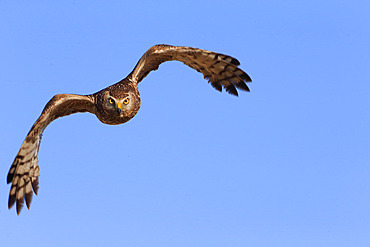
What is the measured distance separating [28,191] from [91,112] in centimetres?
218

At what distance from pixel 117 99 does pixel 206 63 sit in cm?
199

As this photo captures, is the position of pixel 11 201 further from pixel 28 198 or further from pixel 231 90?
pixel 231 90

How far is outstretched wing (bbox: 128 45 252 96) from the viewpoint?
12791 millimetres

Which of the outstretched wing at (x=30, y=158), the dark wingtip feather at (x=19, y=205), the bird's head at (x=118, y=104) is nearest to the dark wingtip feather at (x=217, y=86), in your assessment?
the bird's head at (x=118, y=104)

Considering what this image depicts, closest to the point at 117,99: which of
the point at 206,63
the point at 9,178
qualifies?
the point at 206,63

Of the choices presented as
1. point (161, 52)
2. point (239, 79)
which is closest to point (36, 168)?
point (161, 52)

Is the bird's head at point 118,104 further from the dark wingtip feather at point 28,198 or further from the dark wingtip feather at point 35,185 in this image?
the dark wingtip feather at point 28,198

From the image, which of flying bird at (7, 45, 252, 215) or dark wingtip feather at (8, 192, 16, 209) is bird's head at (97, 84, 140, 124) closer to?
flying bird at (7, 45, 252, 215)

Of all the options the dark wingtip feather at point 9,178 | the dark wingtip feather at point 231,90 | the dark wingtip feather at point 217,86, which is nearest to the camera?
the dark wingtip feather at point 9,178

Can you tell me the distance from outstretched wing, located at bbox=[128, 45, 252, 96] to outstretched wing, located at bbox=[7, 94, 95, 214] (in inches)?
59.2

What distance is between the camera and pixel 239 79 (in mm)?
12953

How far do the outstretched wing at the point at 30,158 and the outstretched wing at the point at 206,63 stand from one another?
1.50 m

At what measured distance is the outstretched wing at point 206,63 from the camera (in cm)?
1279

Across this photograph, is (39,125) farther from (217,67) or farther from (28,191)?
(217,67)
